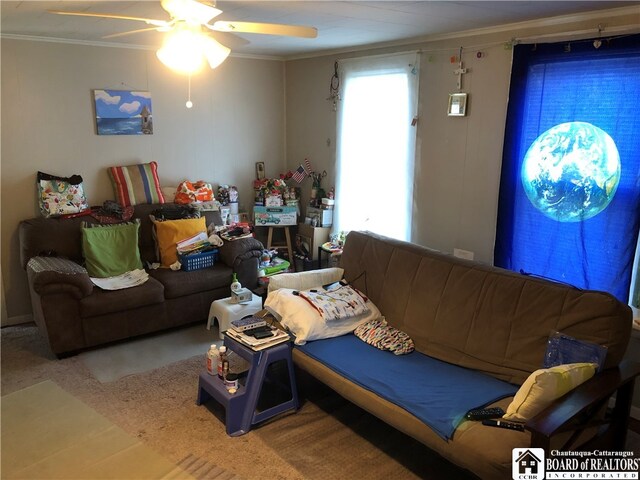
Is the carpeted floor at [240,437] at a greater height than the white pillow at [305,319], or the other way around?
the white pillow at [305,319]

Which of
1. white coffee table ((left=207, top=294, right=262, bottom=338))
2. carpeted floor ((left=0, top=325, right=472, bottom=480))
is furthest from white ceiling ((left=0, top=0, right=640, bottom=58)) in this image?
carpeted floor ((left=0, top=325, right=472, bottom=480))

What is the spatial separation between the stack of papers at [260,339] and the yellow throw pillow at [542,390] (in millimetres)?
1259

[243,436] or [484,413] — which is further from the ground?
[484,413]

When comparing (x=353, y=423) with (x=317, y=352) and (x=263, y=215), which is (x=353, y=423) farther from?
(x=263, y=215)

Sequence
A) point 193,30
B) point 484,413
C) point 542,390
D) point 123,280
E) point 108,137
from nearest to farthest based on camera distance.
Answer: point 542,390 → point 484,413 → point 193,30 → point 123,280 → point 108,137

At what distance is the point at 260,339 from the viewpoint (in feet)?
9.24

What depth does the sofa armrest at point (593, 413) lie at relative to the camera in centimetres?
191

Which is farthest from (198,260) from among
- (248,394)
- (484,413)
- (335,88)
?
(484,413)

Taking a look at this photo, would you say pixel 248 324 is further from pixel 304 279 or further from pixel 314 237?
pixel 314 237

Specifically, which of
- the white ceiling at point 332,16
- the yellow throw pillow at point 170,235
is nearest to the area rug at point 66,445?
the yellow throw pillow at point 170,235

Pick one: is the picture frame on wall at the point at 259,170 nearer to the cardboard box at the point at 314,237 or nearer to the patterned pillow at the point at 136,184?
the cardboard box at the point at 314,237

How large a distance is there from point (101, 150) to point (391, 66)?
2.61m

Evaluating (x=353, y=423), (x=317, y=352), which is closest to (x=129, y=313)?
(x=317, y=352)

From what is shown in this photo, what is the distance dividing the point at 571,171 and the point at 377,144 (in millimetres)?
1748
